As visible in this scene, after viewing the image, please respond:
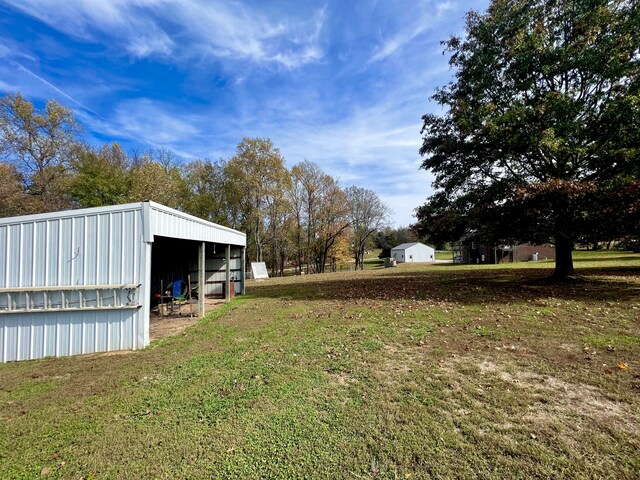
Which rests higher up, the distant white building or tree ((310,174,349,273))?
tree ((310,174,349,273))

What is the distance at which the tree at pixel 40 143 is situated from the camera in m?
17.9

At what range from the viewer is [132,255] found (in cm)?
566

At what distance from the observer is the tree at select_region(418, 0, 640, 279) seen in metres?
9.02

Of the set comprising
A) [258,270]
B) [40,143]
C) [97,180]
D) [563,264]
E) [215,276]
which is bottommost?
[258,270]

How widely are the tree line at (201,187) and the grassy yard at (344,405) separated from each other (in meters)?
19.5

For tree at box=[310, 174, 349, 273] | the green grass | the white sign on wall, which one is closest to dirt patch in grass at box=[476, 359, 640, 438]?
the white sign on wall

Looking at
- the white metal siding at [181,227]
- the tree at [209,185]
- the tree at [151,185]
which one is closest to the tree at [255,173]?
the tree at [209,185]

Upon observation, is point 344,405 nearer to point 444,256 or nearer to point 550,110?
point 550,110

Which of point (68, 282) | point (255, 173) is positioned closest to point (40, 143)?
point (255, 173)

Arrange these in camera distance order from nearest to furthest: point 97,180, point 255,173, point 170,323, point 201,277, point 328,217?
point 170,323, point 201,277, point 97,180, point 255,173, point 328,217

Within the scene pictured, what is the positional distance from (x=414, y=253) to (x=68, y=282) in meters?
46.6

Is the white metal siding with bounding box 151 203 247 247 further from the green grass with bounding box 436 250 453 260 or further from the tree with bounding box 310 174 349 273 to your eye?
the green grass with bounding box 436 250 453 260

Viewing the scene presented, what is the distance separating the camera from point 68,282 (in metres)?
5.50

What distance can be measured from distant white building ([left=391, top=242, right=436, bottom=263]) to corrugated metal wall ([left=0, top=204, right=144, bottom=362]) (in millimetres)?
45150
